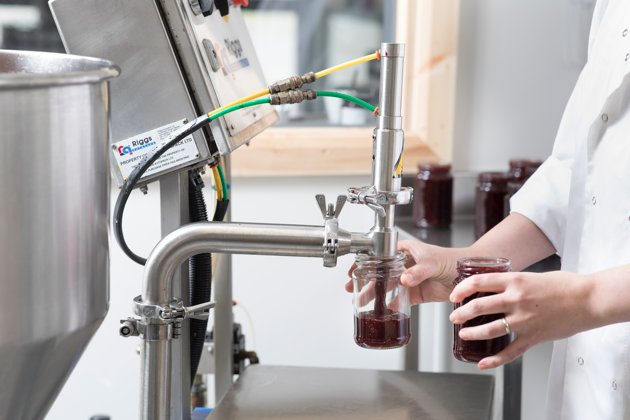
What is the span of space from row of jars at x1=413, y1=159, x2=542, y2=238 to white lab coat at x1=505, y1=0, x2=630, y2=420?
71 centimetres

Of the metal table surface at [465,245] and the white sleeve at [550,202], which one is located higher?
the white sleeve at [550,202]

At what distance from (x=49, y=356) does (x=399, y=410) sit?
54 centimetres

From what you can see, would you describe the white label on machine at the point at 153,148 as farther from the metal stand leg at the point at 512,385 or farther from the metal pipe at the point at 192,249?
the metal stand leg at the point at 512,385

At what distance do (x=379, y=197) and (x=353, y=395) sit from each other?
41cm

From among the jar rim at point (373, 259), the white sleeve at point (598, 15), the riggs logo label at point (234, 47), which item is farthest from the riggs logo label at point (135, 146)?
the white sleeve at point (598, 15)

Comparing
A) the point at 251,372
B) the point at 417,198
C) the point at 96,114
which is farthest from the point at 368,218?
the point at 96,114

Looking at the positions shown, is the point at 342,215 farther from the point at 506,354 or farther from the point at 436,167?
the point at 506,354

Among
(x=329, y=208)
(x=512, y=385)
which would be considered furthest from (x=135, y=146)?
(x=512, y=385)

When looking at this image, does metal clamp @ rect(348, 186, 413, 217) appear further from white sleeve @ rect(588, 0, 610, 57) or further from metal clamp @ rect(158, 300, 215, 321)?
white sleeve @ rect(588, 0, 610, 57)

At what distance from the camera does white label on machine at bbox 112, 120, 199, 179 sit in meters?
1.09

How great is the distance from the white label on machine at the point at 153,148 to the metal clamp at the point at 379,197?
245 mm

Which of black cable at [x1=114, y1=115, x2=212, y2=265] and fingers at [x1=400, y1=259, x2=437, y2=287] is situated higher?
black cable at [x1=114, y1=115, x2=212, y2=265]

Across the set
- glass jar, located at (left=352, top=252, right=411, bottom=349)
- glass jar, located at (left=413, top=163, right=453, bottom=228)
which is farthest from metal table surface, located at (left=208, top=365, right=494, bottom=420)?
glass jar, located at (left=413, top=163, right=453, bottom=228)

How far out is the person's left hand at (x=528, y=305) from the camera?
0.95 metres
